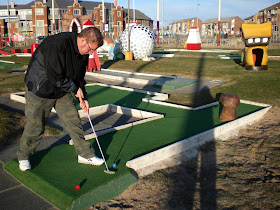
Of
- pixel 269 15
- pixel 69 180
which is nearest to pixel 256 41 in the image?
pixel 69 180

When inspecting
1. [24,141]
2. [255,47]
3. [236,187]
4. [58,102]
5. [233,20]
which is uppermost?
[233,20]

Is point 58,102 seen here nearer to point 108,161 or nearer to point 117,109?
point 108,161

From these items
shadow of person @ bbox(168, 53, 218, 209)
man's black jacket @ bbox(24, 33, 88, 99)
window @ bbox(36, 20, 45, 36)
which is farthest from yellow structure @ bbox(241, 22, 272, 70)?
window @ bbox(36, 20, 45, 36)

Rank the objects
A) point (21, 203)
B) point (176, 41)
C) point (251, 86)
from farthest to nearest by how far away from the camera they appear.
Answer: point (176, 41) → point (251, 86) → point (21, 203)

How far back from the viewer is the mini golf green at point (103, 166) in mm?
3398

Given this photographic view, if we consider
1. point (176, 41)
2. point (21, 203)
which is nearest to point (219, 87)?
point (21, 203)

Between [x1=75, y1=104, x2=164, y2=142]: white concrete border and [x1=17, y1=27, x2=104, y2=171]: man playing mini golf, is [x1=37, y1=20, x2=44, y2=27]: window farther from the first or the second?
[x1=17, y1=27, x2=104, y2=171]: man playing mini golf

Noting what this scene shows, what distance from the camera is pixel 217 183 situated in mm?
3875

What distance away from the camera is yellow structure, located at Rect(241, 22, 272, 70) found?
12461 millimetres

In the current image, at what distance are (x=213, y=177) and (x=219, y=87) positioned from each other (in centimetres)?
640

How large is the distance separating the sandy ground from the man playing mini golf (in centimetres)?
85

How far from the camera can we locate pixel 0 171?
4.18 metres

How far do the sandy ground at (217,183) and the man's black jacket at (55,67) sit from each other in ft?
4.90

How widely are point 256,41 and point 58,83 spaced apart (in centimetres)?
1109
